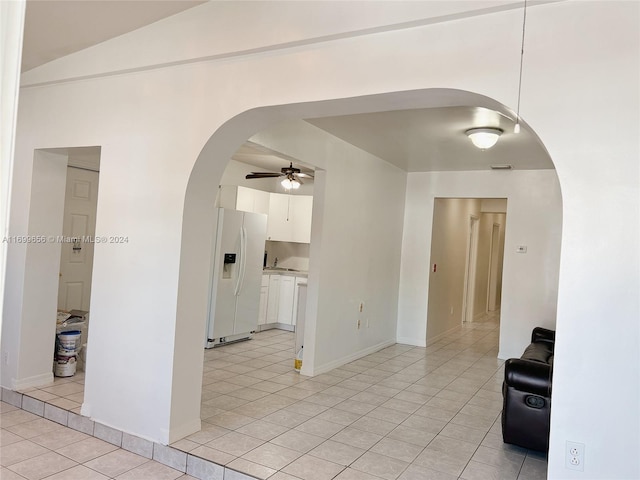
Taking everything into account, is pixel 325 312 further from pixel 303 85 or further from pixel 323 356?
pixel 303 85

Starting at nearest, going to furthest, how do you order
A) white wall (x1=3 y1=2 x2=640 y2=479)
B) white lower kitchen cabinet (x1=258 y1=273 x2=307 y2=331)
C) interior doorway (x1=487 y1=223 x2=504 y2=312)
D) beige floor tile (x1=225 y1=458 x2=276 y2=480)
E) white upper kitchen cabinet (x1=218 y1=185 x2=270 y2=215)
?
white wall (x1=3 y1=2 x2=640 y2=479) → beige floor tile (x1=225 y1=458 x2=276 y2=480) → white upper kitchen cabinet (x1=218 y1=185 x2=270 y2=215) → white lower kitchen cabinet (x1=258 y1=273 x2=307 y2=331) → interior doorway (x1=487 y1=223 x2=504 y2=312)

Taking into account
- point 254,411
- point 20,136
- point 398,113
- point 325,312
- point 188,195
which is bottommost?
point 254,411

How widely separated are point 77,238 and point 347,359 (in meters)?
3.30

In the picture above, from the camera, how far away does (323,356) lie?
4852 mm

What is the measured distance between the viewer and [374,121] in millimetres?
4117

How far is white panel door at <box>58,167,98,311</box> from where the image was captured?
16.8ft

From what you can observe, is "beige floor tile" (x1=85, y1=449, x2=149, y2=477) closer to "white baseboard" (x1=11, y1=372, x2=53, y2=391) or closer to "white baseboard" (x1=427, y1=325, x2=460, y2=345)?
"white baseboard" (x1=11, y1=372, x2=53, y2=391)

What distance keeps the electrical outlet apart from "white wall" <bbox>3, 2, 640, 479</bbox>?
0.09 ft

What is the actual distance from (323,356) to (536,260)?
3.05 metres

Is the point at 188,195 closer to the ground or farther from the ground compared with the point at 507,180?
closer to the ground

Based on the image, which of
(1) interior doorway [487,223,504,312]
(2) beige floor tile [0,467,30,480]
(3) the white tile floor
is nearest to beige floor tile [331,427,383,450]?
(3) the white tile floor

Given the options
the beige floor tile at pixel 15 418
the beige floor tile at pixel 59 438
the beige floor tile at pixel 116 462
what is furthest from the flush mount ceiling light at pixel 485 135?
the beige floor tile at pixel 15 418

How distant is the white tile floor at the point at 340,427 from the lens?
9.18 feet

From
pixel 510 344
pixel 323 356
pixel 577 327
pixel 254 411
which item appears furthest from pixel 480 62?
pixel 510 344
